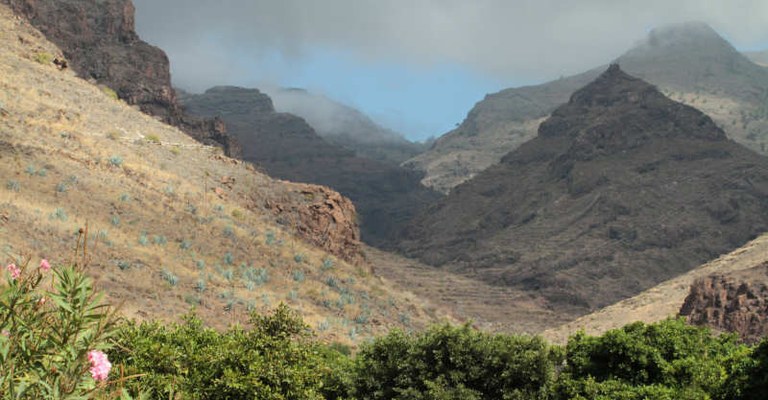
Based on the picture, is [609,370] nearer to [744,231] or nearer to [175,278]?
[175,278]

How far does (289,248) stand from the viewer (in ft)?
138

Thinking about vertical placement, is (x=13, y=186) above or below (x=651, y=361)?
above

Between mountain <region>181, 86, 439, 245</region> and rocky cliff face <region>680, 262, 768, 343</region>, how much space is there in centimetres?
10000

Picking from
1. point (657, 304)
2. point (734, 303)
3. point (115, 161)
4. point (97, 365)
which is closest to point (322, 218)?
point (115, 161)

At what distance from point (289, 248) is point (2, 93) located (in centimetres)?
1989

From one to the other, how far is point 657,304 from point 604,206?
52.6m

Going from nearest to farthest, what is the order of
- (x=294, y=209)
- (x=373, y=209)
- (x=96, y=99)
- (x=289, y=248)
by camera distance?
(x=289, y=248) < (x=294, y=209) < (x=96, y=99) < (x=373, y=209)

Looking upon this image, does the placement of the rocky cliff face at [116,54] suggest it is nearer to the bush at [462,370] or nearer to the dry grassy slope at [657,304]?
the dry grassy slope at [657,304]

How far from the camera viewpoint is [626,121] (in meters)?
124

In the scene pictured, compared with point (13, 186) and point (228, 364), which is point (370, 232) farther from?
point (228, 364)

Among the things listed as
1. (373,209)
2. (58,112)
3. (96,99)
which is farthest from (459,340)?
→ (373,209)

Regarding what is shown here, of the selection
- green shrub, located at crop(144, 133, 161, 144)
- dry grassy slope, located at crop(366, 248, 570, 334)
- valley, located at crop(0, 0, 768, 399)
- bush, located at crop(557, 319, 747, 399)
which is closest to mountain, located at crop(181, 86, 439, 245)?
valley, located at crop(0, 0, 768, 399)

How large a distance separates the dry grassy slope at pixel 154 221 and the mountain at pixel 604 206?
50615 mm

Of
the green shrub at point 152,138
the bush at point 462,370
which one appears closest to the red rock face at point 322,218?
the green shrub at point 152,138
